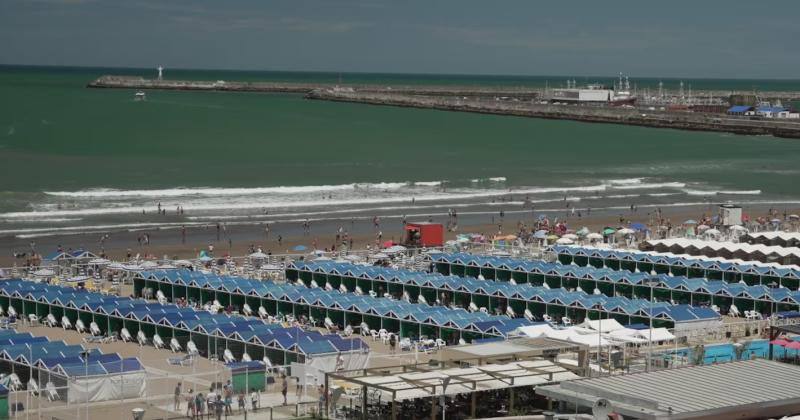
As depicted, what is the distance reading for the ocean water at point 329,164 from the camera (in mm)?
61906

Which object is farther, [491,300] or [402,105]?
[402,105]

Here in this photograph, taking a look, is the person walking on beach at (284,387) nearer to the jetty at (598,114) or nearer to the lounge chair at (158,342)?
Result: the lounge chair at (158,342)

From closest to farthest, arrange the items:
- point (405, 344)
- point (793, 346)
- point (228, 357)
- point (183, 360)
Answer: point (793, 346) → point (183, 360) → point (228, 357) → point (405, 344)

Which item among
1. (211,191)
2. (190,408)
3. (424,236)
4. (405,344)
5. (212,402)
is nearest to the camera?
(190,408)

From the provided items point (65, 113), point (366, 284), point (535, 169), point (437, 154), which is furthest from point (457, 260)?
point (65, 113)

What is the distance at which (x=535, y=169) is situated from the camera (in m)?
84.0

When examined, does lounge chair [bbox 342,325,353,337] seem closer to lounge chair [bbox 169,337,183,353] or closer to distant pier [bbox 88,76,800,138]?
lounge chair [bbox 169,337,183,353]

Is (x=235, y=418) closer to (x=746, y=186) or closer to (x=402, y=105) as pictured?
(x=746, y=186)

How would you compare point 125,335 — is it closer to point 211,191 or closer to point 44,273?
point 44,273

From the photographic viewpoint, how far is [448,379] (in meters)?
19.8

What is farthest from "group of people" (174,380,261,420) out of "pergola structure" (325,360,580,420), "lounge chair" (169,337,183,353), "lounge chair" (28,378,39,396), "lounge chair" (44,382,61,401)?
"lounge chair" (169,337,183,353)

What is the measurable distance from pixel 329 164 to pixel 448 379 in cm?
6590

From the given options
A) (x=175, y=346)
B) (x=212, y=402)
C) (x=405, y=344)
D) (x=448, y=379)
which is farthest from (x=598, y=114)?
(x=448, y=379)

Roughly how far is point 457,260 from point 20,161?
50607 millimetres
